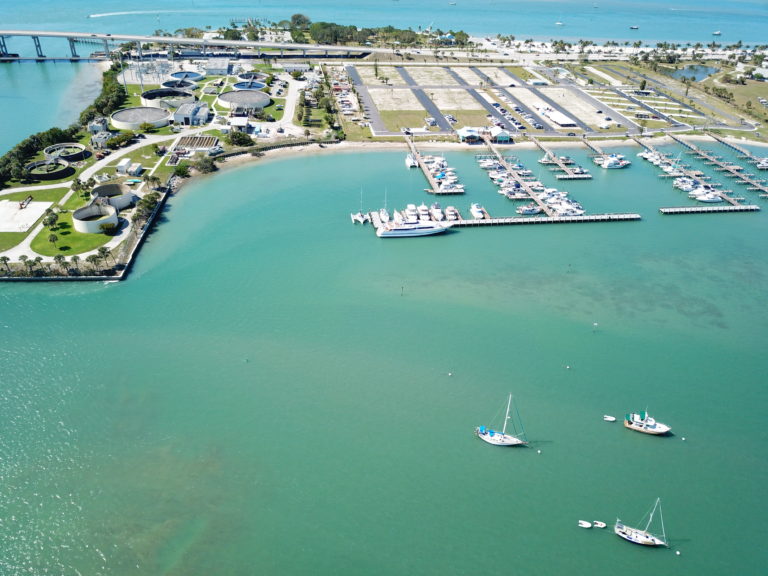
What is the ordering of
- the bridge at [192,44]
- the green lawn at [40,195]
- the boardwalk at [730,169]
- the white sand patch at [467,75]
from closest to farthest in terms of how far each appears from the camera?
the green lawn at [40,195]
the boardwalk at [730,169]
the white sand patch at [467,75]
the bridge at [192,44]

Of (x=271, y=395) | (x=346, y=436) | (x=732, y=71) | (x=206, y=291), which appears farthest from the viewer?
(x=732, y=71)

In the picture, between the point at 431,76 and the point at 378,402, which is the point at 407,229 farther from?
the point at 431,76

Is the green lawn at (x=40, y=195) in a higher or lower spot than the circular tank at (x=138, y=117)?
lower

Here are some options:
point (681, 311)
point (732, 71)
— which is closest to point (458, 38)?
point (732, 71)

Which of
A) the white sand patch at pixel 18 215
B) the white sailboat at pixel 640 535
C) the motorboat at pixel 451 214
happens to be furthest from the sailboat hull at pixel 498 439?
the white sand patch at pixel 18 215

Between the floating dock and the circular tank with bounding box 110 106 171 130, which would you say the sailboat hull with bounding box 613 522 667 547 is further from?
the circular tank with bounding box 110 106 171 130

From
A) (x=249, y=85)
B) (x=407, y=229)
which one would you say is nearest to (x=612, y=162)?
(x=407, y=229)

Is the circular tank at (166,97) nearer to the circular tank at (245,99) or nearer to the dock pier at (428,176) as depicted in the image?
the circular tank at (245,99)

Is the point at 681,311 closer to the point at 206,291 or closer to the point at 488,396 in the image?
the point at 488,396
